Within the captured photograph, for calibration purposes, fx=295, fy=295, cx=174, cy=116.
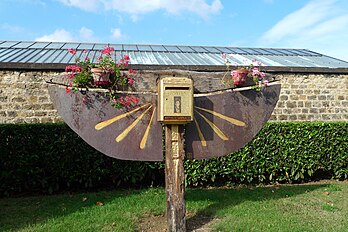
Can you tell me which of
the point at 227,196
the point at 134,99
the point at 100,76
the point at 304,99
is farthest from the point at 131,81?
the point at 304,99

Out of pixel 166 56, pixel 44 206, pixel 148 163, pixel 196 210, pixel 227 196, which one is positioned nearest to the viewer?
pixel 196 210

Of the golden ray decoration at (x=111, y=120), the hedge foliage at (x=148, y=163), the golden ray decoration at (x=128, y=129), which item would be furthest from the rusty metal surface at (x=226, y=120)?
the hedge foliage at (x=148, y=163)

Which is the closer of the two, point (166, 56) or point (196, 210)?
point (196, 210)

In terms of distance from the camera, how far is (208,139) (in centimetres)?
425

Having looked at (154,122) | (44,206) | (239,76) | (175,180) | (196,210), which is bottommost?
(44,206)

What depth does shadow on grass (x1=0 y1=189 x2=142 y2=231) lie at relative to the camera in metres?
4.62

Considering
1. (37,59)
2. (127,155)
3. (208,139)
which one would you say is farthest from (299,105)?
(37,59)

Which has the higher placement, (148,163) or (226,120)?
(226,120)

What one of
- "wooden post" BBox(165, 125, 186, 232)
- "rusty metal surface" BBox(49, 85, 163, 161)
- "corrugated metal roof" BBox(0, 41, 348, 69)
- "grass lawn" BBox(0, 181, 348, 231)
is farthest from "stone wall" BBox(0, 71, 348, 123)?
"wooden post" BBox(165, 125, 186, 232)

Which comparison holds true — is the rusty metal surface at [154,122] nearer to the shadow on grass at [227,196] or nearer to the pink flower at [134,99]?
the pink flower at [134,99]

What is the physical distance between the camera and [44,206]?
5449mm

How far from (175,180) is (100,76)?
1.70 m

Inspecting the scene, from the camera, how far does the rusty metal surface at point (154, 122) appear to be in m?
3.93

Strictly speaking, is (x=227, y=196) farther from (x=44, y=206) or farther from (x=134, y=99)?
(x=44, y=206)
